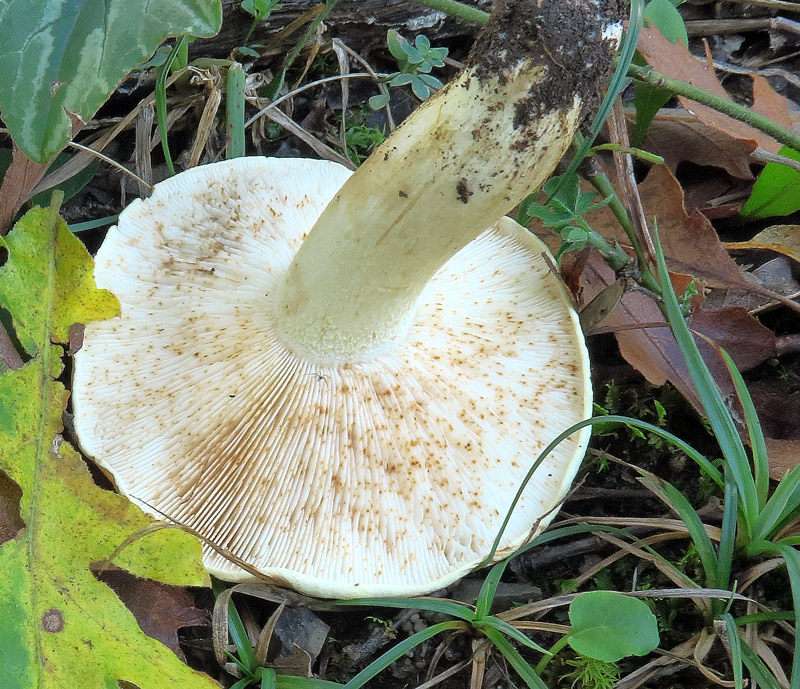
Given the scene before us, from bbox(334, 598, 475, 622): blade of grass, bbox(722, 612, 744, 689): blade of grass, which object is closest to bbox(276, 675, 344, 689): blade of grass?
bbox(334, 598, 475, 622): blade of grass

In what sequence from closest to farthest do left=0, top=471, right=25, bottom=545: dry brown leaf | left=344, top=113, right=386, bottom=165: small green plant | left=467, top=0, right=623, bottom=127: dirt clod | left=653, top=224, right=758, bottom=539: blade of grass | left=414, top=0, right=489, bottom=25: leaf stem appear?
1. left=467, top=0, right=623, bottom=127: dirt clod
2. left=0, top=471, right=25, bottom=545: dry brown leaf
3. left=653, top=224, right=758, bottom=539: blade of grass
4. left=414, top=0, right=489, bottom=25: leaf stem
5. left=344, top=113, right=386, bottom=165: small green plant

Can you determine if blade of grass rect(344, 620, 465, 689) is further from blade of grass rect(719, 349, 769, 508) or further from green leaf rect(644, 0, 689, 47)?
green leaf rect(644, 0, 689, 47)

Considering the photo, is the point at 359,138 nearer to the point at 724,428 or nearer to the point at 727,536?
the point at 724,428

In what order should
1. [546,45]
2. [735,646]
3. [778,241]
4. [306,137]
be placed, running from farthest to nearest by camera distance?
1. [306,137]
2. [778,241]
3. [735,646]
4. [546,45]

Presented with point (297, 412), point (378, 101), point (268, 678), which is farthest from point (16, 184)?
point (268, 678)

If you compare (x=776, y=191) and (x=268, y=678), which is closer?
(x=268, y=678)

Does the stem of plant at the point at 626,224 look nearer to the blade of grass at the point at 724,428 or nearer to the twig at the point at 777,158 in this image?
the blade of grass at the point at 724,428
